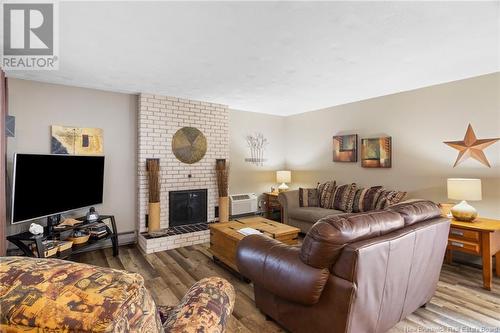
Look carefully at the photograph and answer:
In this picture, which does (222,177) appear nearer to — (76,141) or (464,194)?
(76,141)

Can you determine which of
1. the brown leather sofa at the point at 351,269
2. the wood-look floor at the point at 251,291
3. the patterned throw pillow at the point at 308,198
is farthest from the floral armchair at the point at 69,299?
the patterned throw pillow at the point at 308,198

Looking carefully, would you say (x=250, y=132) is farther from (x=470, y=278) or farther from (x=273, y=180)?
(x=470, y=278)

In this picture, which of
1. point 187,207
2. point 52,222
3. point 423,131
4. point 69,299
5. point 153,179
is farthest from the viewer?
point 187,207

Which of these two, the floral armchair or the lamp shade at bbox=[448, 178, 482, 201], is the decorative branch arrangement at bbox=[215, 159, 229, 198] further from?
the floral armchair

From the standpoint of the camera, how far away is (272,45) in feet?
7.63

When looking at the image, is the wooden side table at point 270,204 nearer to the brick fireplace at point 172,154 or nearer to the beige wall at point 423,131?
the beige wall at point 423,131

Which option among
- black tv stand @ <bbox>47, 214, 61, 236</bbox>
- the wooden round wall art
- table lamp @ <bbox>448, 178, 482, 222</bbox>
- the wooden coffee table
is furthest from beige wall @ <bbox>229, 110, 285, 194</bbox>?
table lamp @ <bbox>448, 178, 482, 222</bbox>

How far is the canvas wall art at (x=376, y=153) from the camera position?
3.99 m

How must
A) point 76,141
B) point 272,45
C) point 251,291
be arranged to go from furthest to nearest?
point 76,141, point 251,291, point 272,45

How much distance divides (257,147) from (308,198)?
5.62ft

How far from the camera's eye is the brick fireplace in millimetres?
3904

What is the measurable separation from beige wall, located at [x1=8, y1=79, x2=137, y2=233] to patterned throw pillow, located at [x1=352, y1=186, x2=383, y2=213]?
3.58 meters

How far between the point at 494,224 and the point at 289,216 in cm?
260

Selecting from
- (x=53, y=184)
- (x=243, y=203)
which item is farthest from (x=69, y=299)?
(x=243, y=203)
